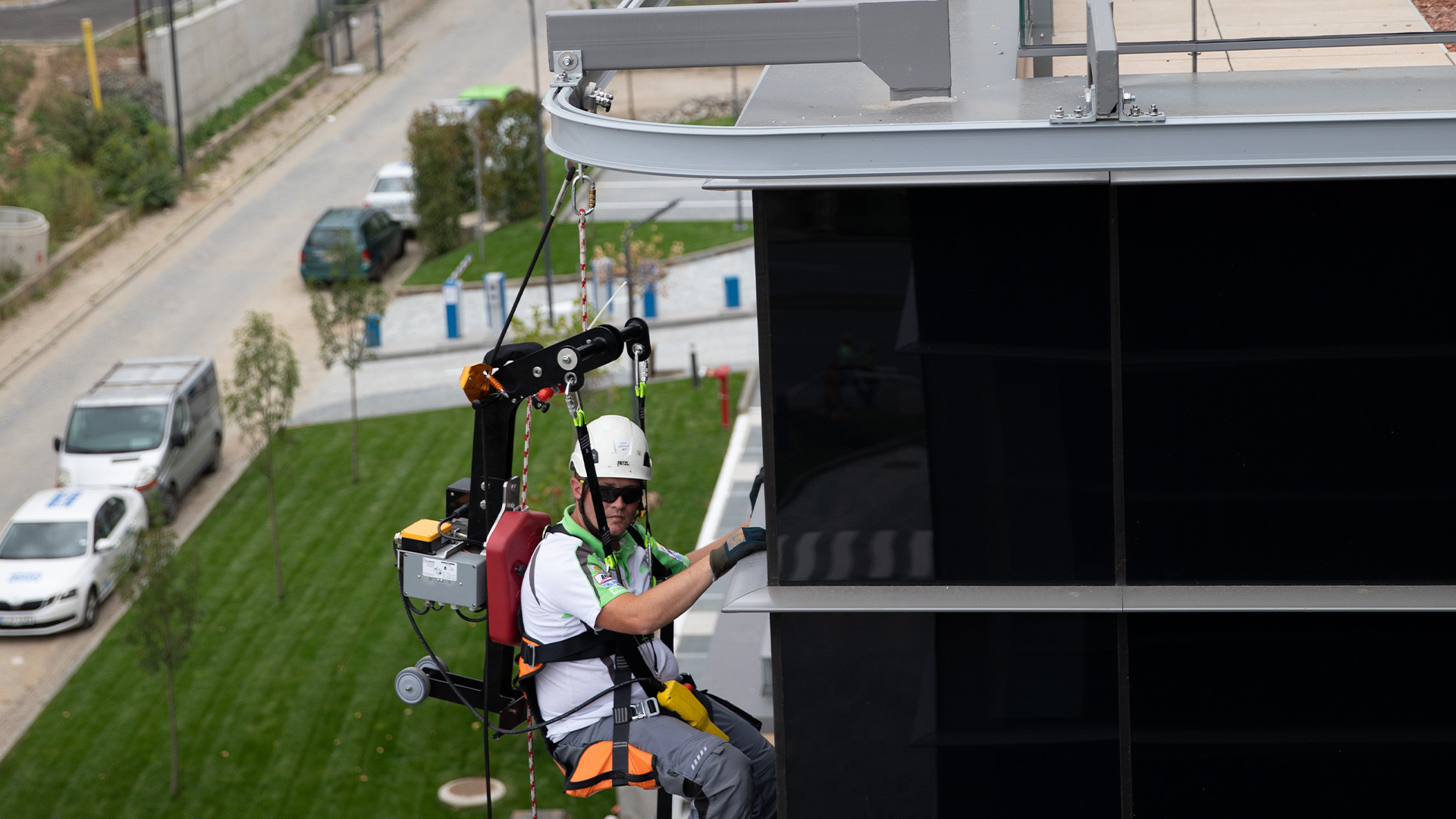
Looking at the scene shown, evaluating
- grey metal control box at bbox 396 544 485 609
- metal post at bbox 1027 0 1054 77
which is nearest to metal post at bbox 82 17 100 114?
grey metal control box at bbox 396 544 485 609

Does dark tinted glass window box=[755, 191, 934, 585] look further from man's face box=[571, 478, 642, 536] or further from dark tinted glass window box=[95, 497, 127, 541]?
dark tinted glass window box=[95, 497, 127, 541]

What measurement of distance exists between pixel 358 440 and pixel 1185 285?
25.7m

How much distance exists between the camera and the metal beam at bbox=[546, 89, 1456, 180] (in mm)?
4836

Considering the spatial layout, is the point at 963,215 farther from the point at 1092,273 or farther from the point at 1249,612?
the point at 1249,612

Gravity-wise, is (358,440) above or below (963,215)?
below

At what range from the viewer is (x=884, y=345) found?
18.0 feet

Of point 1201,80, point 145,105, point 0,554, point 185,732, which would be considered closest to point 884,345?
point 1201,80

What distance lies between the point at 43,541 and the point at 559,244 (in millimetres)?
17883

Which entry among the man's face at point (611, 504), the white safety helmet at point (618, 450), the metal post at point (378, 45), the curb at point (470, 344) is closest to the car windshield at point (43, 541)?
the curb at point (470, 344)

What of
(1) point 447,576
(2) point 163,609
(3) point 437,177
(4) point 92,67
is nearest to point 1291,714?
(1) point 447,576

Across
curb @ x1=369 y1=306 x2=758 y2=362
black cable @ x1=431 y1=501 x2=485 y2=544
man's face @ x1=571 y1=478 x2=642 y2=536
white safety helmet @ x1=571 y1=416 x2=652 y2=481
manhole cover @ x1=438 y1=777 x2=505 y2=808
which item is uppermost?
white safety helmet @ x1=571 y1=416 x2=652 y2=481

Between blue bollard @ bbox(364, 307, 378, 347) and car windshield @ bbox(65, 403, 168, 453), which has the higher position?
blue bollard @ bbox(364, 307, 378, 347)

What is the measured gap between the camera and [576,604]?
6840 mm

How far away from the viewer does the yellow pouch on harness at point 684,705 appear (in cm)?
711
